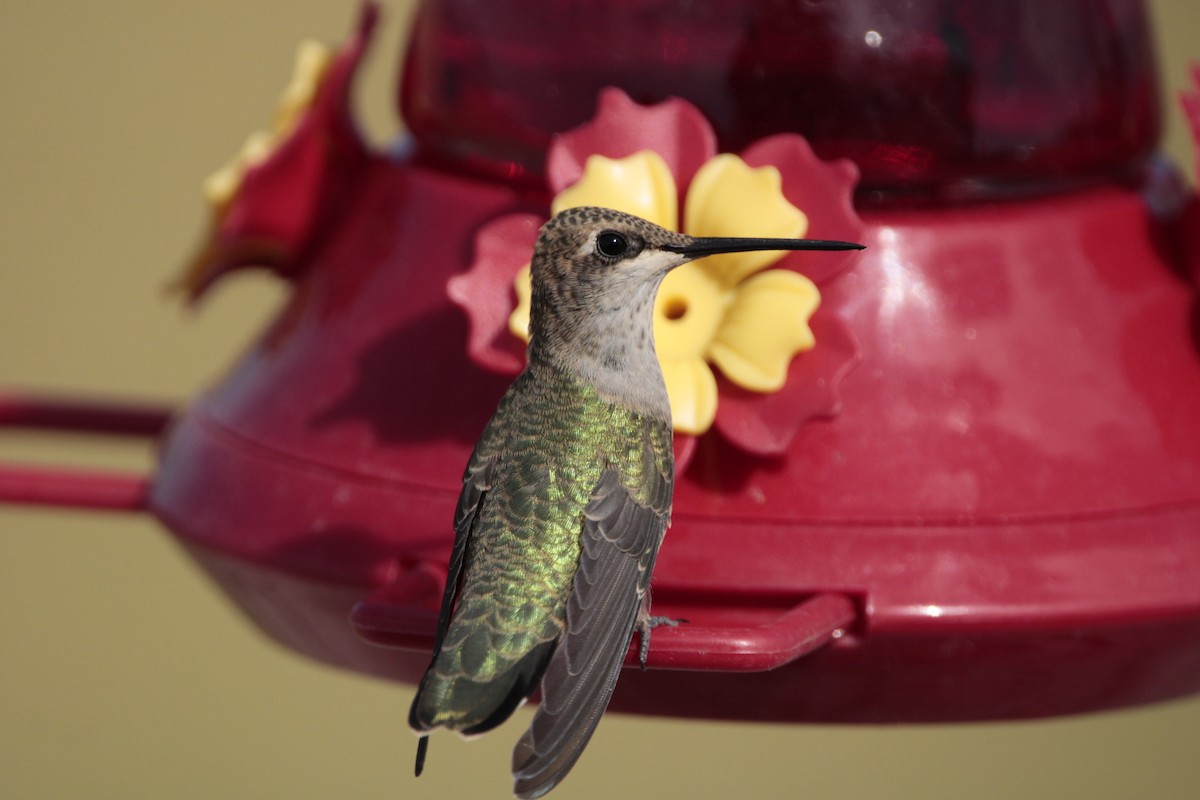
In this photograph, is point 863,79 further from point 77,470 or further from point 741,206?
point 77,470

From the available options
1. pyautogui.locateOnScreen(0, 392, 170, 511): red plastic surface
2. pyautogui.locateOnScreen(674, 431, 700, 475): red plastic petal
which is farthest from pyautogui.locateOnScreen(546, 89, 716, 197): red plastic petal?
pyautogui.locateOnScreen(0, 392, 170, 511): red plastic surface

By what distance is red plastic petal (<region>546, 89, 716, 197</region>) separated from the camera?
2668 mm

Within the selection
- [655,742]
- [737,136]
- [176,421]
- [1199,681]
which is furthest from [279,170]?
[655,742]

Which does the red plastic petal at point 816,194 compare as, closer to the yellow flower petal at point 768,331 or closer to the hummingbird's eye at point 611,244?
the yellow flower petal at point 768,331

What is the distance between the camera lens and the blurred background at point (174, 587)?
8.41 meters

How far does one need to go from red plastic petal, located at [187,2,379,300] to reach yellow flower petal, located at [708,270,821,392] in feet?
3.48

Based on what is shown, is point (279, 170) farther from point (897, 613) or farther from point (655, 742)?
point (655, 742)

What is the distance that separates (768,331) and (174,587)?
775 centimetres

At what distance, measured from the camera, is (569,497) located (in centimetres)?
Answer: 264

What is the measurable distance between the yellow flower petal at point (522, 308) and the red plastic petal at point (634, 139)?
14cm

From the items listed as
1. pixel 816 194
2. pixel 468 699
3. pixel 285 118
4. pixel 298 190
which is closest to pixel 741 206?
pixel 816 194

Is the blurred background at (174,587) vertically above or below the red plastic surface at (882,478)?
below

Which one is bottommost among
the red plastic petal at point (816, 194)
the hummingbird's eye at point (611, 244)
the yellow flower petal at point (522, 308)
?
the yellow flower petal at point (522, 308)

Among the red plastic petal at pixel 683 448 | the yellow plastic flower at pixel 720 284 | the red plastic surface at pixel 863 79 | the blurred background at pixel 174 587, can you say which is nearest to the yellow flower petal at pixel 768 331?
the yellow plastic flower at pixel 720 284
